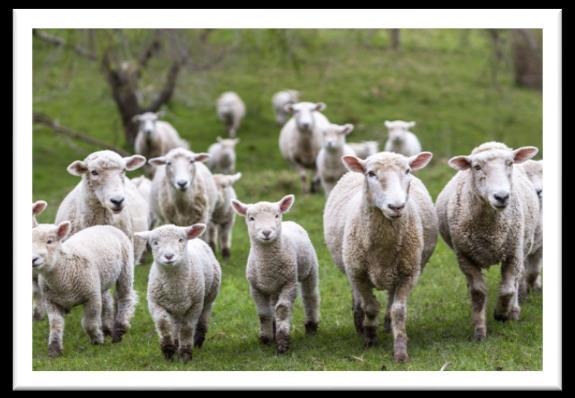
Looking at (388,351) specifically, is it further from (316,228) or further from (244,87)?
(244,87)

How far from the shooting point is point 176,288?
8328mm

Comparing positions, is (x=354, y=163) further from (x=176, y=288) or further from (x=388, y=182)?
(x=176, y=288)

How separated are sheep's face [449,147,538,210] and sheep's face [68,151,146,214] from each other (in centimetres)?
350

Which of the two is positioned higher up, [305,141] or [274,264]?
[305,141]

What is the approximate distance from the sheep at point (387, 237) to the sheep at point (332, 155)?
21.9 ft

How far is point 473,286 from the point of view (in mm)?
8758

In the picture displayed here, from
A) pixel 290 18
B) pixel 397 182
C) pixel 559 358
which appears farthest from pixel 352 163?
pixel 559 358

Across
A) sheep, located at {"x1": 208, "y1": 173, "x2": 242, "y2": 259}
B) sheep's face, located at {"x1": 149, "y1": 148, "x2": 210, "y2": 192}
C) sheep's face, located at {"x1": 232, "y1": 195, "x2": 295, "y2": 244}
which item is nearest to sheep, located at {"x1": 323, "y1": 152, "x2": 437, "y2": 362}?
sheep's face, located at {"x1": 232, "y1": 195, "x2": 295, "y2": 244}

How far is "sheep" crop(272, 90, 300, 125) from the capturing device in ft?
81.1

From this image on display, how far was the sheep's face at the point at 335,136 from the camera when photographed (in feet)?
50.6

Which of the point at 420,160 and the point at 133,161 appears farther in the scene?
the point at 133,161

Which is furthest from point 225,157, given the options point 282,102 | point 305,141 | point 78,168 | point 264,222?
point 264,222

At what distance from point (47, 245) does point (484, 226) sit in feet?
13.3

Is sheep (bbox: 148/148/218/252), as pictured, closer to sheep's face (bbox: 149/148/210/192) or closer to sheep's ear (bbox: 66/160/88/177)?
sheep's face (bbox: 149/148/210/192)
